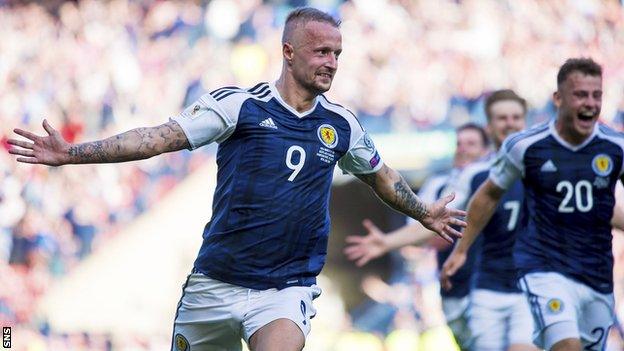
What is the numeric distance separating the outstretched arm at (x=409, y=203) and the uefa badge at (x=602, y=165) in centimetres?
160

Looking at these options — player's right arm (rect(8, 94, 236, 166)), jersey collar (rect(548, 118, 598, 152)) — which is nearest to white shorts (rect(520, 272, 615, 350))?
jersey collar (rect(548, 118, 598, 152))

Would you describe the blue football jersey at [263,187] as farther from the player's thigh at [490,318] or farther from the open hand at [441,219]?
the player's thigh at [490,318]

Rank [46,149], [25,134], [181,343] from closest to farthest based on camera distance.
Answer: [25,134], [46,149], [181,343]

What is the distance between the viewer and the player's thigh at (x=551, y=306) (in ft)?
26.5

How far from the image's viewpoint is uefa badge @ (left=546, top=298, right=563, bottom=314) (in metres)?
8.16

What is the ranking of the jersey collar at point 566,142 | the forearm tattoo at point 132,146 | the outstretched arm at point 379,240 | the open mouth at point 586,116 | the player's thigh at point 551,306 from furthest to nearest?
the outstretched arm at point 379,240
the jersey collar at point 566,142
the open mouth at point 586,116
the player's thigh at point 551,306
the forearm tattoo at point 132,146

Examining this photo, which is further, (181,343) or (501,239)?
(501,239)

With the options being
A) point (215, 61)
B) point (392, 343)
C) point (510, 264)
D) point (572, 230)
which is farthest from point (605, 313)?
point (215, 61)

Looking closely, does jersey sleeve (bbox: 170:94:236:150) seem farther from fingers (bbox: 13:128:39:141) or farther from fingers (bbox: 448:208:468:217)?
fingers (bbox: 448:208:468:217)

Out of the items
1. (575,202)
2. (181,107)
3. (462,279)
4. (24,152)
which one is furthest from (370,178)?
(181,107)

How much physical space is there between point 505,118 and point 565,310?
298cm

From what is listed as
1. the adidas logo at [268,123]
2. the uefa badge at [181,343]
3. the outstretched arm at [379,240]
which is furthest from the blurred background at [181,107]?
the adidas logo at [268,123]

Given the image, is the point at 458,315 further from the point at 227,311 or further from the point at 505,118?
the point at 227,311

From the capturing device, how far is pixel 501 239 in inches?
420
